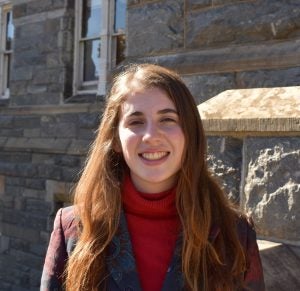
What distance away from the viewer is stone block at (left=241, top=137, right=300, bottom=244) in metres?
2.05

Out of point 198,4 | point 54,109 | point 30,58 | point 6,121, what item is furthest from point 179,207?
point 6,121

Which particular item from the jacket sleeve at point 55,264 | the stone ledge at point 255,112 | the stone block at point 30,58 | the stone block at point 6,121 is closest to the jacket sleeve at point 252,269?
the jacket sleeve at point 55,264

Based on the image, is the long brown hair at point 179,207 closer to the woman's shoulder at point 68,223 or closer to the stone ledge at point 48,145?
the woman's shoulder at point 68,223

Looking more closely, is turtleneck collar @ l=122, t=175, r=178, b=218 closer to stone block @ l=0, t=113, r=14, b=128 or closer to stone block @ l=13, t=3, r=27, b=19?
stone block @ l=0, t=113, r=14, b=128

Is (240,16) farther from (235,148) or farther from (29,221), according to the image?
(29,221)

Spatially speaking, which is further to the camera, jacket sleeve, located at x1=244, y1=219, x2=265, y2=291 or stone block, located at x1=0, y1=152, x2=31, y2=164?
stone block, located at x1=0, y1=152, x2=31, y2=164

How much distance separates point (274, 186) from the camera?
6.87 ft

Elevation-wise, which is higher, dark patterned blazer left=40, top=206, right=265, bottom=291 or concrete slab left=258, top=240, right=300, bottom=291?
dark patterned blazer left=40, top=206, right=265, bottom=291

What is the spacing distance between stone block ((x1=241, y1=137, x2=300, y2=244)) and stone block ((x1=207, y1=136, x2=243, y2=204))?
9 centimetres

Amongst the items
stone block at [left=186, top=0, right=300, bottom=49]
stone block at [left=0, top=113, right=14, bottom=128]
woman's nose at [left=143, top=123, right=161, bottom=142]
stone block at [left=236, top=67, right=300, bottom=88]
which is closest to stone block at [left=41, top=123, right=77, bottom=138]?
stone block at [left=0, top=113, right=14, bottom=128]

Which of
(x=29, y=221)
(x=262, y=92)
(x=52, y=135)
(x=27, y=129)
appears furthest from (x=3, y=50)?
(x=262, y=92)

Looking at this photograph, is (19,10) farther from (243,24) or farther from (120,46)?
(243,24)

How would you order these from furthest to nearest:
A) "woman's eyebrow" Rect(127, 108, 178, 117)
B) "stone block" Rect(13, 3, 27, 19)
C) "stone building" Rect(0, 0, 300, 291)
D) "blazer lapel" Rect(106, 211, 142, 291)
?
"stone block" Rect(13, 3, 27, 19), "stone building" Rect(0, 0, 300, 291), "woman's eyebrow" Rect(127, 108, 178, 117), "blazer lapel" Rect(106, 211, 142, 291)

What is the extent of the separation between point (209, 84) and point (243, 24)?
0.50 m
